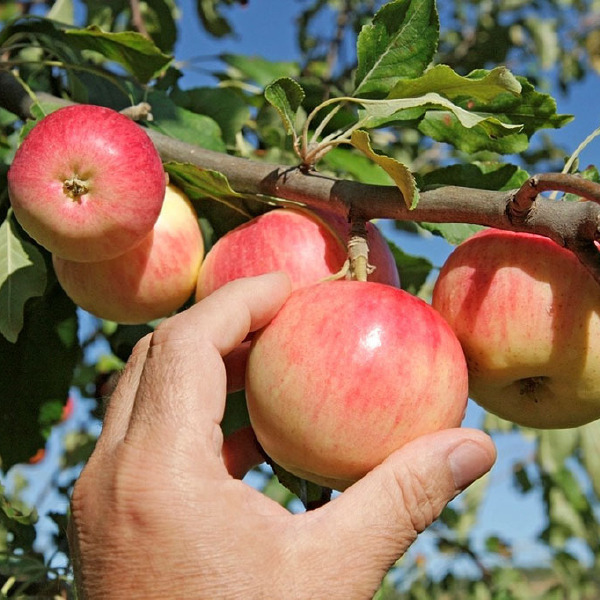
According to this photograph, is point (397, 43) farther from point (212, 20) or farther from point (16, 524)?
point (212, 20)

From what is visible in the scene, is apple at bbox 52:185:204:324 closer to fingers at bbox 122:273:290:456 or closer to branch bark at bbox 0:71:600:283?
branch bark at bbox 0:71:600:283

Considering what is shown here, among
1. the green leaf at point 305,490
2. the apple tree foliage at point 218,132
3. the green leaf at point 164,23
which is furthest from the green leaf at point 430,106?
the green leaf at point 164,23

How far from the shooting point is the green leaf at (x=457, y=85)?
3.84ft

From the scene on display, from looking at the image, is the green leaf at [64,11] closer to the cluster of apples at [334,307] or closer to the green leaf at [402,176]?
the cluster of apples at [334,307]

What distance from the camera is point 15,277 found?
1.41 meters

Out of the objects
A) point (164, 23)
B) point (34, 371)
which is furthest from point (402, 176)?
point (164, 23)

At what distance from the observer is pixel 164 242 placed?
4.59 ft

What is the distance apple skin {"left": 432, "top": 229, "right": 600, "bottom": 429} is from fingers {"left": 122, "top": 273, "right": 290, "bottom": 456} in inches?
11.4

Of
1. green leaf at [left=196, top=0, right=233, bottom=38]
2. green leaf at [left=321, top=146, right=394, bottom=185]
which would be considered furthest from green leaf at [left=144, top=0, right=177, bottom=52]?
green leaf at [left=321, top=146, right=394, bottom=185]

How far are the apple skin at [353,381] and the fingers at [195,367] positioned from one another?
53 mm

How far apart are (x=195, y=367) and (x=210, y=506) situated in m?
0.19

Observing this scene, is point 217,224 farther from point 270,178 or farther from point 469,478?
point 469,478

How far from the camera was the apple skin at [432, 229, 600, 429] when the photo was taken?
45.0 inches

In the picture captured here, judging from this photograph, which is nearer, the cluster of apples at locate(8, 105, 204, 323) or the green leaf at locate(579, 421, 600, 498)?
the cluster of apples at locate(8, 105, 204, 323)
